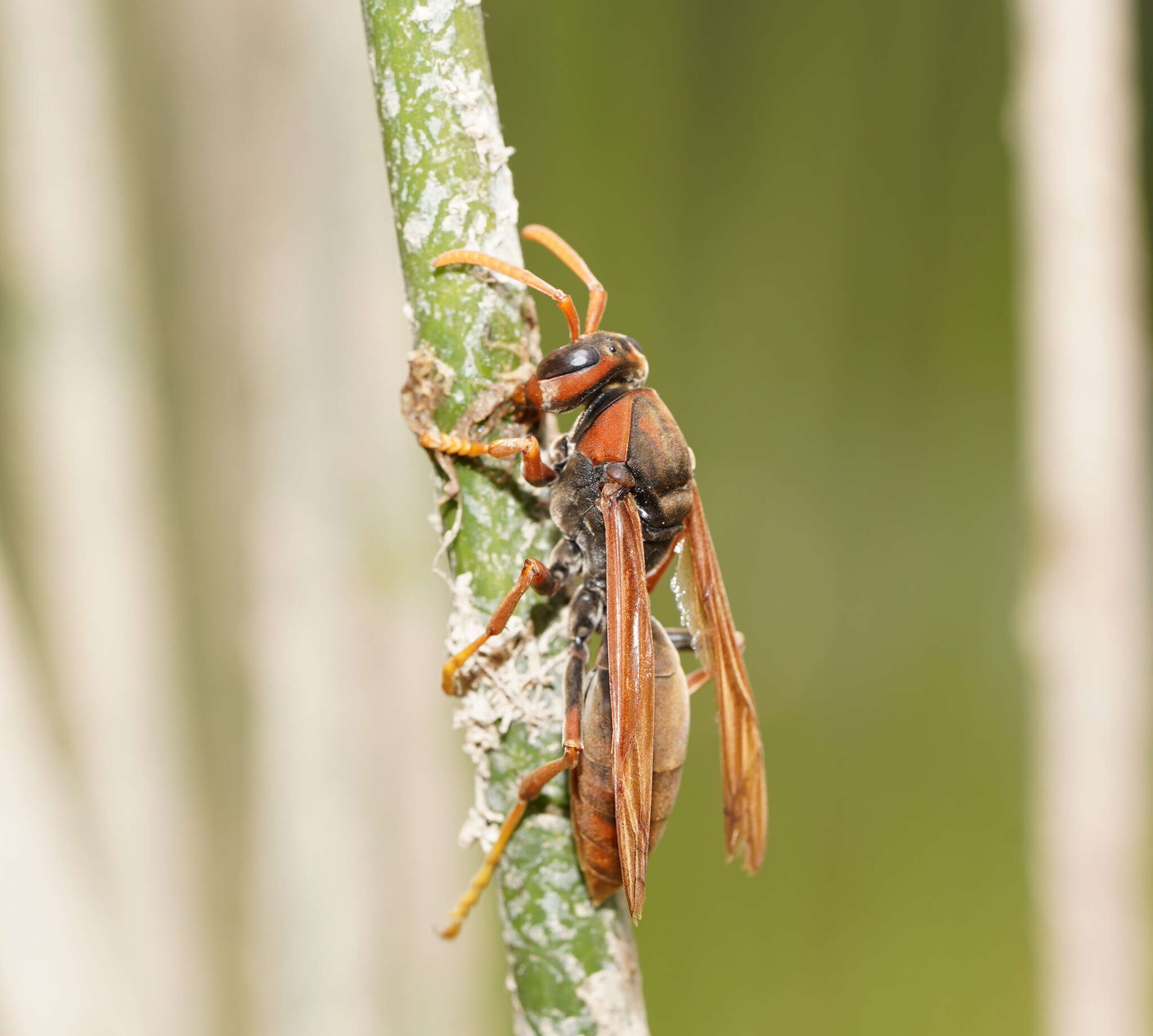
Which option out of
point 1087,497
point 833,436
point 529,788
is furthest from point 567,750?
point 833,436

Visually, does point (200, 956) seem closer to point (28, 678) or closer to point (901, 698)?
point (28, 678)

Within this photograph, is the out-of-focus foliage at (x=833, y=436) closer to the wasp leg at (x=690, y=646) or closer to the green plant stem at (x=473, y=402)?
the wasp leg at (x=690, y=646)

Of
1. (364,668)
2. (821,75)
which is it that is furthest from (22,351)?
(821,75)

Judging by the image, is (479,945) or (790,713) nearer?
(479,945)

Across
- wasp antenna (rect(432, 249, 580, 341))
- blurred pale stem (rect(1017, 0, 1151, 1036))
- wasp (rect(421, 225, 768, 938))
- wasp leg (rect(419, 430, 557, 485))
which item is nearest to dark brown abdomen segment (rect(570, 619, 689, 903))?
wasp (rect(421, 225, 768, 938))

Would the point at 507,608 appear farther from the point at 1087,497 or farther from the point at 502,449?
the point at 1087,497

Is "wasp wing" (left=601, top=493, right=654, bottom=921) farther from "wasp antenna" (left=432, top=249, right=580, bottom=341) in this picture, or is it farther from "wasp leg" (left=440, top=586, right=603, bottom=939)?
"wasp antenna" (left=432, top=249, right=580, bottom=341)
